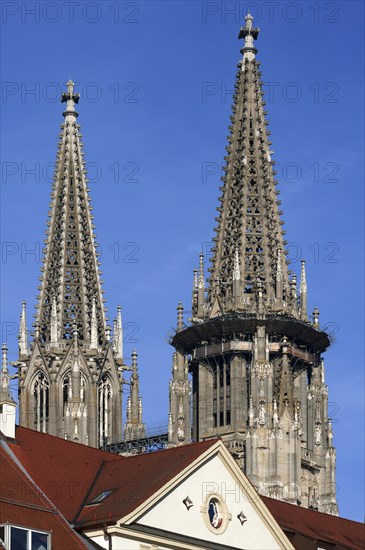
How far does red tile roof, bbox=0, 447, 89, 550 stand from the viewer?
4653cm

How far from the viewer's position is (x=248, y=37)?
13388 centimetres

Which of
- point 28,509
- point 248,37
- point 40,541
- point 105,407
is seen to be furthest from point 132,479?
point 248,37

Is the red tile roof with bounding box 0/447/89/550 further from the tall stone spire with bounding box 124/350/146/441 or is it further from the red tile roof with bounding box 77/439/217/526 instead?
the tall stone spire with bounding box 124/350/146/441

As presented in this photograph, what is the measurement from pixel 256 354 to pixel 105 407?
1090 centimetres

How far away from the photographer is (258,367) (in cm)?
12025

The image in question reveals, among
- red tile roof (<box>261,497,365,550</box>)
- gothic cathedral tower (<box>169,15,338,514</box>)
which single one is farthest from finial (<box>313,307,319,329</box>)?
red tile roof (<box>261,497,365,550</box>)

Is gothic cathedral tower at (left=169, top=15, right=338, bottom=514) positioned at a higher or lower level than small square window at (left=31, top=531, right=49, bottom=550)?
higher

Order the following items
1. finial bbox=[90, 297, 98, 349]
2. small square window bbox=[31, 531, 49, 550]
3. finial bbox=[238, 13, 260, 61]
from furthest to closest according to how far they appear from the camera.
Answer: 1. finial bbox=[238, 13, 260, 61]
2. finial bbox=[90, 297, 98, 349]
3. small square window bbox=[31, 531, 49, 550]

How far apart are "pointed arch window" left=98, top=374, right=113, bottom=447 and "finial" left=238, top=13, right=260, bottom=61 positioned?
23969mm

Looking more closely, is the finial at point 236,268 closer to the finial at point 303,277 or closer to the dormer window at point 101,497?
the finial at point 303,277

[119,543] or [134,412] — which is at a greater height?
[134,412]

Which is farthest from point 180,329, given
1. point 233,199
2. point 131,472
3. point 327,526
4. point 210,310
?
point 131,472

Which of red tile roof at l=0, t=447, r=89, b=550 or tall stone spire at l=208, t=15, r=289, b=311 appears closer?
red tile roof at l=0, t=447, r=89, b=550

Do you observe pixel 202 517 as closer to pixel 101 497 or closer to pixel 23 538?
pixel 101 497
